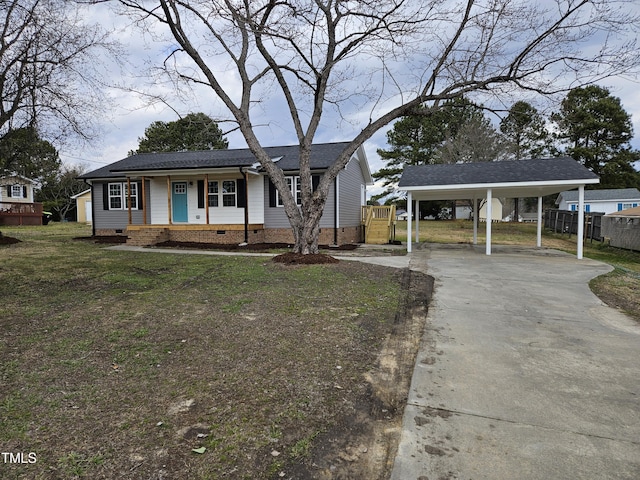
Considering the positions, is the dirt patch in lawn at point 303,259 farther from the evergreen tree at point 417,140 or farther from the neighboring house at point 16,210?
the neighboring house at point 16,210

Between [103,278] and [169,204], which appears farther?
[169,204]

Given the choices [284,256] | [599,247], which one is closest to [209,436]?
[284,256]

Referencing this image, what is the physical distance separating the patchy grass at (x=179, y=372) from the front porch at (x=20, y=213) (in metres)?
26.4

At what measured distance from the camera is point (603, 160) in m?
31.4

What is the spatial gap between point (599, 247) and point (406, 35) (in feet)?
49.9

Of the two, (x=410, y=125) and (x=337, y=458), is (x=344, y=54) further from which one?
(x=410, y=125)

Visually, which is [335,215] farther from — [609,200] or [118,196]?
[609,200]

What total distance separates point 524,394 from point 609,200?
138ft

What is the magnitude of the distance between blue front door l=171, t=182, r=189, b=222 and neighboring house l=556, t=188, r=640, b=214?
37994 mm

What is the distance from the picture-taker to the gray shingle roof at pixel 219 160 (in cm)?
1501

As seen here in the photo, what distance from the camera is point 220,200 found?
1588cm

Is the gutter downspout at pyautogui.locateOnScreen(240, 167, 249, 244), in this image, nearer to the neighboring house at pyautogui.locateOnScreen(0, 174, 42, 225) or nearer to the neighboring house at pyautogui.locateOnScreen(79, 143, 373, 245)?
the neighboring house at pyautogui.locateOnScreen(79, 143, 373, 245)

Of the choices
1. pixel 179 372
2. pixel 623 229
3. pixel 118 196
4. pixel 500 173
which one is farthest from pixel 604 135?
pixel 179 372

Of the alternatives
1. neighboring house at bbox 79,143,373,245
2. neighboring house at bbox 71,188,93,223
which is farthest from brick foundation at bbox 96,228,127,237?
neighboring house at bbox 71,188,93,223
